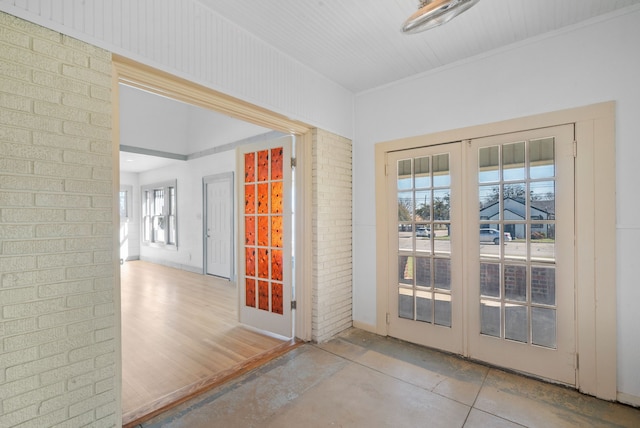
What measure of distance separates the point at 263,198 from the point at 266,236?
464mm

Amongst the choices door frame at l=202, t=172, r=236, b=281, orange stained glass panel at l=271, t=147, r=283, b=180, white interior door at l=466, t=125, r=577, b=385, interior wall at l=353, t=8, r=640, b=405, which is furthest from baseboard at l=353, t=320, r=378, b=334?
door frame at l=202, t=172, r=236, b=281

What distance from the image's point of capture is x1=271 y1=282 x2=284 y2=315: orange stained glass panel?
3.49 m

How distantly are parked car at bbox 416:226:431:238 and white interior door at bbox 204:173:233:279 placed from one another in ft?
13.9

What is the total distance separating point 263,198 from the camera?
368cm

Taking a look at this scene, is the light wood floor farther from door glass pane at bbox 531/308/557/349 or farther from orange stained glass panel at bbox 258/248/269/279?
door glass pane at bbox 531/308/557/349

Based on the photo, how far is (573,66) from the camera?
96.9 inches

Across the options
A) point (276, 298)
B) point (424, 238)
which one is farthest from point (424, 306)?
point (276, 298)

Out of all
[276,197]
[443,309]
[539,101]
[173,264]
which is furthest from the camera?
[173,264]

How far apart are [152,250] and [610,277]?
371 inches

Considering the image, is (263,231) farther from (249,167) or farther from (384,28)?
(384,28)

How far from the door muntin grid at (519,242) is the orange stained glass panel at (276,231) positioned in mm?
2088

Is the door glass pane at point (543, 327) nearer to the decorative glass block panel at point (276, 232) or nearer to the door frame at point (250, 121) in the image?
the door frame at point (250, 121)

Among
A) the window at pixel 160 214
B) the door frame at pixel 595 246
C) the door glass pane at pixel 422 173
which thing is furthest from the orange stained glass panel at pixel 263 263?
the window at pixel 160 214

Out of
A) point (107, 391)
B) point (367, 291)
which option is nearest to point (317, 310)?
point (367, 291)
